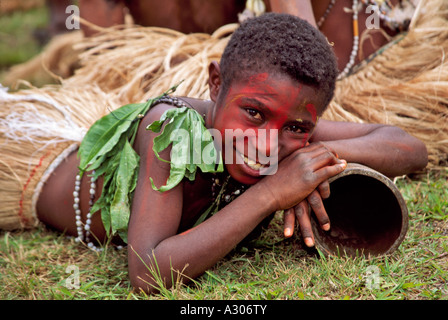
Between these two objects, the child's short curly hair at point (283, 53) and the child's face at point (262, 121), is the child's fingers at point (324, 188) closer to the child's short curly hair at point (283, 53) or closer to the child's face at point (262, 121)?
the child's face at point (262, 121)

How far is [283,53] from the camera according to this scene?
1492 millimetres

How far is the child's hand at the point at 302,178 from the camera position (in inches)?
61.1

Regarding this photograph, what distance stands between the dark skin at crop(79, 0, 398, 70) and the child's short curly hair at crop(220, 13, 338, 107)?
2.57 ft

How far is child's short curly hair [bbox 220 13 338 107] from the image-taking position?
149cm

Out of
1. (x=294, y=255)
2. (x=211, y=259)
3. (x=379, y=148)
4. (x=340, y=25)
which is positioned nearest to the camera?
(x=211, y=259)

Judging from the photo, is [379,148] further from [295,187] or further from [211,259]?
[211,259]

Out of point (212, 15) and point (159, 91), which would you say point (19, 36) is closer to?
point (212, 15)

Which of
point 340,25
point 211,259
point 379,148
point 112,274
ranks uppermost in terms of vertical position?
point 340,25
